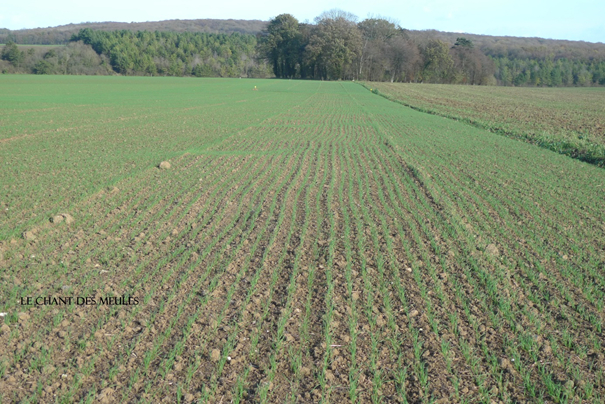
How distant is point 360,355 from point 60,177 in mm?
9484

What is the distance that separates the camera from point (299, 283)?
5.83 meters

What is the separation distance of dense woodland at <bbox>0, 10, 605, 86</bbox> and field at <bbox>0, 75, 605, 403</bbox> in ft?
278

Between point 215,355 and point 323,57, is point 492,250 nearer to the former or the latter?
point 215,355

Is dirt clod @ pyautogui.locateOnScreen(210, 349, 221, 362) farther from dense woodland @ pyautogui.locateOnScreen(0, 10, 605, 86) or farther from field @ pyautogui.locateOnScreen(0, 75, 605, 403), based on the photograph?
dense woodland @ pyautogui.locateOnScreen(0, 10, 605, 86)

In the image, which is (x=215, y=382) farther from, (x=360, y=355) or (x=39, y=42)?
(x=39, y=42)

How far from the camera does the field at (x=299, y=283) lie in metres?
4.02

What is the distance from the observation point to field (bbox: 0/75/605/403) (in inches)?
158

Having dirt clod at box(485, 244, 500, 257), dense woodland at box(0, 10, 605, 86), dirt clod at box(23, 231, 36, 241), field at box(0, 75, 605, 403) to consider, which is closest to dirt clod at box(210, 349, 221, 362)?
field at box(0, 75, 605, 403)

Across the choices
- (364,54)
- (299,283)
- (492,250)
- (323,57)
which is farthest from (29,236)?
(364,54)

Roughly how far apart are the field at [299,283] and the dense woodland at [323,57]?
278 feet

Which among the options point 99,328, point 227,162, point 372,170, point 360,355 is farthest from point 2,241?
point 372,170

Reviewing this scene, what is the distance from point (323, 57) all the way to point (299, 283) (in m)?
91.6

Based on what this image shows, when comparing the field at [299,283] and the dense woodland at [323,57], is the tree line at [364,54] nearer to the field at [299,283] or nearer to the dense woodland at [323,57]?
the dense woodland at [323,57]

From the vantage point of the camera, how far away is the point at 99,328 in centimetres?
469
